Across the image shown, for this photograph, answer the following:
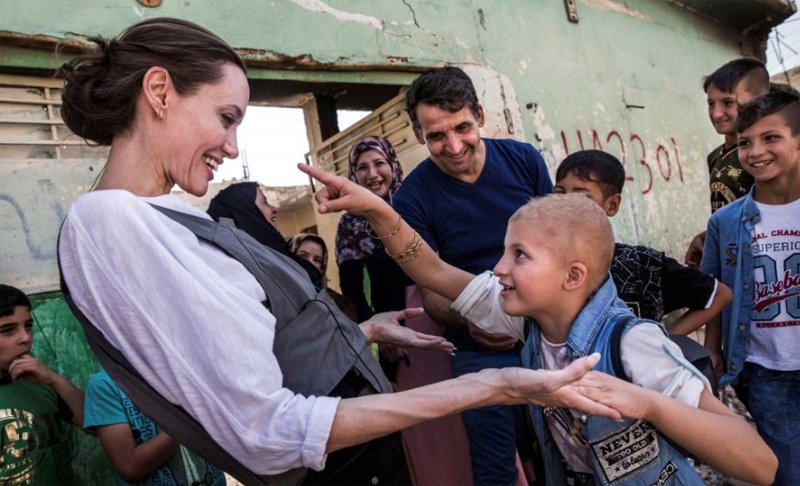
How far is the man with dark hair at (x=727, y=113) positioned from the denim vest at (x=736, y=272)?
20.7 inches

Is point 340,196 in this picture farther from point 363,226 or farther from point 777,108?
point 777,108

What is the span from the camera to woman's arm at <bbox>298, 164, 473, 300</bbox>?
5.35 ft

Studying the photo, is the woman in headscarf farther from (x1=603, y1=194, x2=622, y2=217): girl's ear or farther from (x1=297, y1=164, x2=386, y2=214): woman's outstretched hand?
(x1=297, y1=164, x2=386, y2=214): woman's outstretched hand

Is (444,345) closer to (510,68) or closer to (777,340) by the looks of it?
(777,340)

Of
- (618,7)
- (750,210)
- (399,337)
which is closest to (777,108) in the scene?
(750,210)

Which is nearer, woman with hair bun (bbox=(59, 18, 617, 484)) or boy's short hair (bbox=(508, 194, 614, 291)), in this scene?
woman with hair bun (bbox=(59, 18, 617, 484))

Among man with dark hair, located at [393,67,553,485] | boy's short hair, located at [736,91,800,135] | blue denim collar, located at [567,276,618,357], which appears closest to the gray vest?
blue denim collar, located at [567,276,618,357]

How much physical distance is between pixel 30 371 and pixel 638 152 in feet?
20.3

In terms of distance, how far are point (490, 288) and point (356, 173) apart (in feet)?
6.14

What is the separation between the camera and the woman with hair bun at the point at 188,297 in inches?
37.7

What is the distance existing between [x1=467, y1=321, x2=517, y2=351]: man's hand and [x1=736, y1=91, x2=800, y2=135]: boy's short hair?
137 centimetres

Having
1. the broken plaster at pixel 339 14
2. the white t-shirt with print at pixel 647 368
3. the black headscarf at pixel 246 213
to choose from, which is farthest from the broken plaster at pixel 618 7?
the white t-shirt with print at pixel 647 368

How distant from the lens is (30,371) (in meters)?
2.21

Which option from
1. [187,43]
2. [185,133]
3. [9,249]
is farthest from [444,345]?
[9,249]
